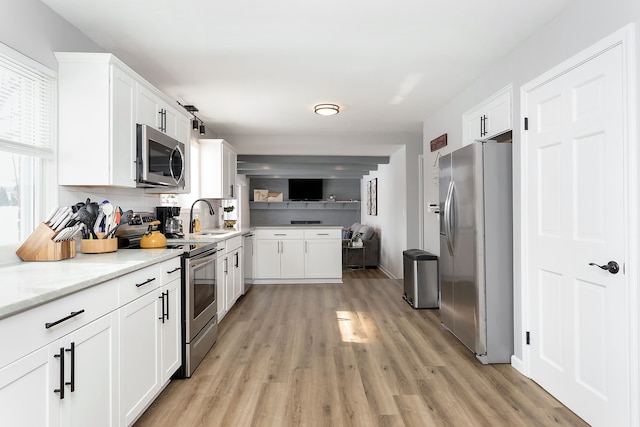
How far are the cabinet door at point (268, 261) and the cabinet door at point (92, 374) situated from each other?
4.29 metres

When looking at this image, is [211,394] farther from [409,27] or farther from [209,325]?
[409,27]

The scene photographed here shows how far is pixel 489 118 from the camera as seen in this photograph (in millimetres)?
3426

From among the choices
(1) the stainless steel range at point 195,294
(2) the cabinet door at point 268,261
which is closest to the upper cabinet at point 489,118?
(1) the stainless steel range at point 195,294

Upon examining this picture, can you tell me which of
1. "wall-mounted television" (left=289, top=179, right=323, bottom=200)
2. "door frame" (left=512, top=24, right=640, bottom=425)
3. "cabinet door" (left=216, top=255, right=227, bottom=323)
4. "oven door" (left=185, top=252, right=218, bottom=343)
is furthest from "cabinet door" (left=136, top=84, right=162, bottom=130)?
"wall-mounted television" (left=289, top=179, right=323, bottom=200)

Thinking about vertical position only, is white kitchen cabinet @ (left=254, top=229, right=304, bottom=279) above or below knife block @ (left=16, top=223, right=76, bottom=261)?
below

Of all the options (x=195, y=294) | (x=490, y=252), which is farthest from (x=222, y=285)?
(x=490, y=252)

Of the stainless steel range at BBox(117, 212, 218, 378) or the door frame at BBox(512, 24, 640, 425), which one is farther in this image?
the stainless steel range at BBox(117, 212, 218, 378)

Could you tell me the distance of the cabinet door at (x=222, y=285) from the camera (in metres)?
3.95

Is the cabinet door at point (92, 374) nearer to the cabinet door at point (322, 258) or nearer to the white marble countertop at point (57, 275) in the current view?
the white marble countertop at point (57, 275)

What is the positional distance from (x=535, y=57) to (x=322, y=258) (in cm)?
422

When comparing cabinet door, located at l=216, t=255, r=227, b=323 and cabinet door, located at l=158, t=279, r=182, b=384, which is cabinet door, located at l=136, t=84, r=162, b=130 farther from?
cabinet door, located at l=216, t=255, r=227, b=323

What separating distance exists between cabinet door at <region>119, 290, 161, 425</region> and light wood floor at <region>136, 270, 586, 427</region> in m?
0.21

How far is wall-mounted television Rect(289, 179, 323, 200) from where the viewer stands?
11203mm

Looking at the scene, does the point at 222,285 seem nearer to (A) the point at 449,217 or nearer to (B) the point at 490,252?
(A) the point at 449,217
